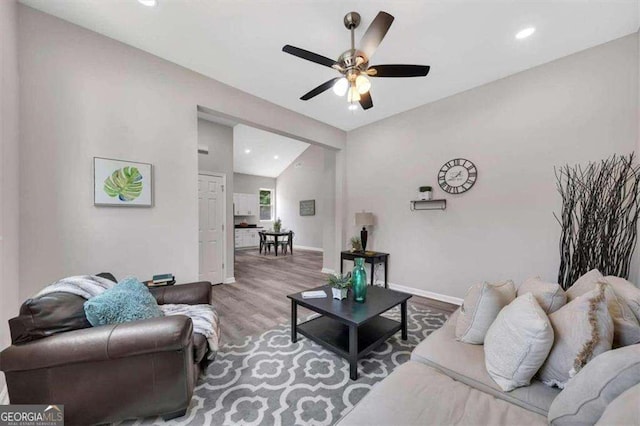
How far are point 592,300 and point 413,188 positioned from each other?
9.53 ft

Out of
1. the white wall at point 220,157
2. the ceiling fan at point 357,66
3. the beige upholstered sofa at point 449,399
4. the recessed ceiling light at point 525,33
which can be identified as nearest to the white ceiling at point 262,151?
the white wall at point 220,157

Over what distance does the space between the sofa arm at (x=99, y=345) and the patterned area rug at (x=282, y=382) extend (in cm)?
55

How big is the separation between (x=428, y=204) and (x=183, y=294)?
11.0 ft

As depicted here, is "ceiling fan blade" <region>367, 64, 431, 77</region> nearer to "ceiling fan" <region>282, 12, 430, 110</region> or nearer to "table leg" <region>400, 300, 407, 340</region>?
"ceiling fan" <region>282, 12, 430, 110</region>

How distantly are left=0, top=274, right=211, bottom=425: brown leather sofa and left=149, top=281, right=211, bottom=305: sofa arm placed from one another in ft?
2.13

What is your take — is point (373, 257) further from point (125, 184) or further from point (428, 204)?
point (125, 184)

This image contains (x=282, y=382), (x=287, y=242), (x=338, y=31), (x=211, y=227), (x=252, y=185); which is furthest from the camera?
(x=252, y=185)

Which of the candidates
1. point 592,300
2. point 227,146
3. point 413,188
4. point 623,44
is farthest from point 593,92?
point 227,146

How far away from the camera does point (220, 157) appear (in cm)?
460

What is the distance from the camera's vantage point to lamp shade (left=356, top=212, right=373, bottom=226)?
4.14 metres

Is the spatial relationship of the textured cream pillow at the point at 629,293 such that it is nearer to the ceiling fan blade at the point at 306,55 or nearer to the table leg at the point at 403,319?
the table leg at the point at 403,319

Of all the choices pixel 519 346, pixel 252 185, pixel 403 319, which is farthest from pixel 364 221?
pixel 252 185

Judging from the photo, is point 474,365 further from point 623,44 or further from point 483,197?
point 623,44

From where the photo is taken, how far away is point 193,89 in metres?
2.88
